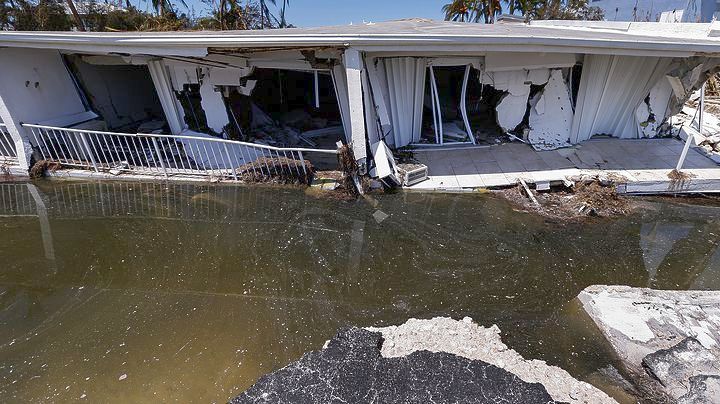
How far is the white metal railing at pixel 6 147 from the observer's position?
776cm

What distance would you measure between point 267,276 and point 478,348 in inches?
104

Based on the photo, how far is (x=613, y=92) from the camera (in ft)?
25.7

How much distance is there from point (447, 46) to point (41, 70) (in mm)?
8781

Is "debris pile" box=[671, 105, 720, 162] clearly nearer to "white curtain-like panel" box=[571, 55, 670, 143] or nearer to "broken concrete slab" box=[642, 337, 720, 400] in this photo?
"white curtain-like panel" box=[571, 55, 670, 143]

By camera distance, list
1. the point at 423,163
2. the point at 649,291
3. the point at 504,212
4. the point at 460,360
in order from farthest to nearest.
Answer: the point at 423,163, the point at 504,212, the point at 649,291, the point at 460,360

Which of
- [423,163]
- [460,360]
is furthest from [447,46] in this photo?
[460,360]

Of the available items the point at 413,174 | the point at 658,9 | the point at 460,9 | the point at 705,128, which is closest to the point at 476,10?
the point at 460,9

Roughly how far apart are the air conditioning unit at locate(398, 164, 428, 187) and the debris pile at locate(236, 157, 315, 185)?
181 centimetres

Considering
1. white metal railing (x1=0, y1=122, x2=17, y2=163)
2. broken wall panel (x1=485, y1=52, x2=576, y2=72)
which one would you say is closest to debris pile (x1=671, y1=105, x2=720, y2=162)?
broken wall panel (x1=485, y1=52, x2=576, y2=72)

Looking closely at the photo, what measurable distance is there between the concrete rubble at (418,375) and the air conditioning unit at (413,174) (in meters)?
3.74

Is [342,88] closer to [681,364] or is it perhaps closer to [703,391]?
[681,364]

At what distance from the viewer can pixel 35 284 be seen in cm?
442

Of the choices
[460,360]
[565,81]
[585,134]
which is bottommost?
[460,360]

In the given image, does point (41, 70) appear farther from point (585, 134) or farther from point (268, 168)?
point (585, 134)
